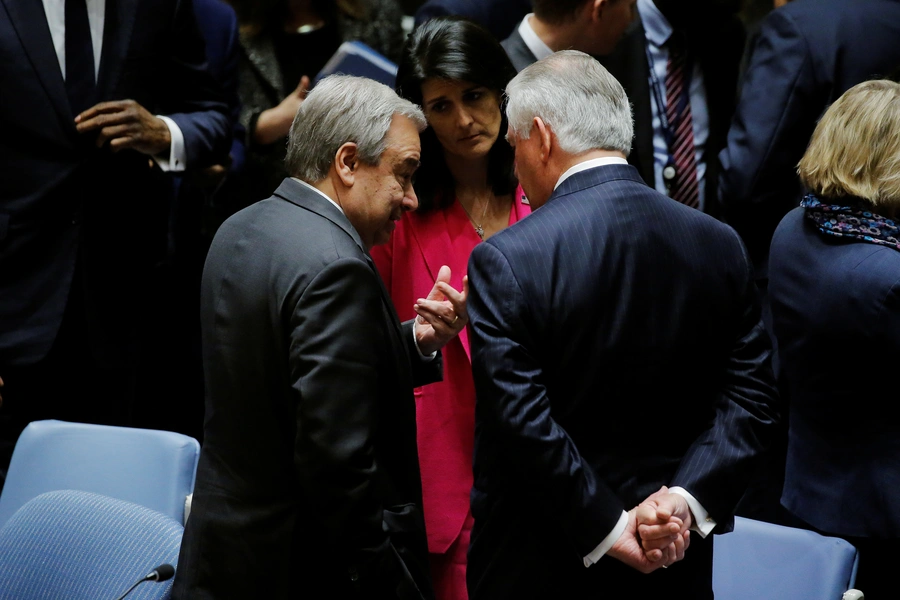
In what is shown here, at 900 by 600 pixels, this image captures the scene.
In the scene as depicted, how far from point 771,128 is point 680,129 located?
357mm

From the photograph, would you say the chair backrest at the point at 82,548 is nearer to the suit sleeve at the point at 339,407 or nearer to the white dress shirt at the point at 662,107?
the suit sleeve at the point at 339,407

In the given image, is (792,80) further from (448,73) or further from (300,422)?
(300,422)

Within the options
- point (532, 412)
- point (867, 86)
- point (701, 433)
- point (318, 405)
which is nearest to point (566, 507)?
point (532, 412)

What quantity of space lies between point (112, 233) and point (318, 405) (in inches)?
59.6

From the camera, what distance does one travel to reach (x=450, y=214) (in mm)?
2674

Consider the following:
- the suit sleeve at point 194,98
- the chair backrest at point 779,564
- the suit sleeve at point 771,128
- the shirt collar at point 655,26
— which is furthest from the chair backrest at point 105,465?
the shirt collar at point 655,26

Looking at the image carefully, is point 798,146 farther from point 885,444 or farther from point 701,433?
point 701,433

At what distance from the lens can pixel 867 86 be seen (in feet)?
8.01

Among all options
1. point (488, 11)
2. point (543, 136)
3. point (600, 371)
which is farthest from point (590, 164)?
point (488, 11)

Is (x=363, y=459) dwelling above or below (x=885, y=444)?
above

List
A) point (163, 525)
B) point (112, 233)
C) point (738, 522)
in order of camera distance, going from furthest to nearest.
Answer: point (112, 233), point (738, 522), point (163, 525)

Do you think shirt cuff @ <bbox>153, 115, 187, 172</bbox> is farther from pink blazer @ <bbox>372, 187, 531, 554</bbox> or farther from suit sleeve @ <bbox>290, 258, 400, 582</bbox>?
suit sleeve @ <bbox>290, 258, 400, 582</bbox>

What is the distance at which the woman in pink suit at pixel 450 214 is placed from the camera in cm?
257

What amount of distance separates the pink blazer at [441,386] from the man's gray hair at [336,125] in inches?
22.8
